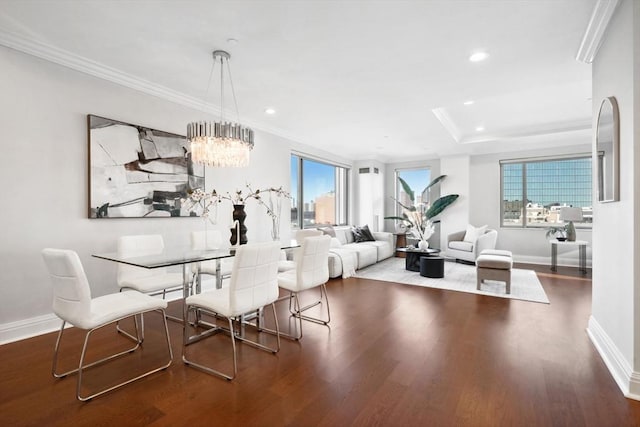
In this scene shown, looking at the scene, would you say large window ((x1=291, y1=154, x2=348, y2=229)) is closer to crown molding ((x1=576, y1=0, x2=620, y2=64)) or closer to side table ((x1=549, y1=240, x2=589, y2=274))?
side table ((x1=549, y1=240, x2=589, y2=274))

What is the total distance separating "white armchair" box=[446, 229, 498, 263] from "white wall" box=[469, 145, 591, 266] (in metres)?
0.76

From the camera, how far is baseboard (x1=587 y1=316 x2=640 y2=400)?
1.98m

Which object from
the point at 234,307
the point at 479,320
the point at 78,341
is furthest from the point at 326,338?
the point at 78,341

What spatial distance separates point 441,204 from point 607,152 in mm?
5502

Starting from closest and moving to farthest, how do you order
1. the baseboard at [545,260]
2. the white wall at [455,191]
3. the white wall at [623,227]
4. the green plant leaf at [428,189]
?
the white wall at [623,227] → the baseboard at [545,260] → the white wall at [455,191] → the green plant leaf at [428,189]

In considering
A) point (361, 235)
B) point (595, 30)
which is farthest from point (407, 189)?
point (595, 30)

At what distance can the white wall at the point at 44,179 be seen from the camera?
2.78 meters

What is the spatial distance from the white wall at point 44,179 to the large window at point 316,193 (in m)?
3.48

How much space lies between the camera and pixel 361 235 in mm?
7523

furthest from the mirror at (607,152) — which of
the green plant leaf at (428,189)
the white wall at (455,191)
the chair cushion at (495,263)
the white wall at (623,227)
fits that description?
the green plant leaf at (428,189)

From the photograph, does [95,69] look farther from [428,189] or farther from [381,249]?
[428,189]

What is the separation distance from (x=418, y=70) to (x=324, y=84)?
42.1 inches

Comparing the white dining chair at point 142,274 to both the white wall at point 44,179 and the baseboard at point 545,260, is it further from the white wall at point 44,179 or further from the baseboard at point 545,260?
the baseboard at point 545,260

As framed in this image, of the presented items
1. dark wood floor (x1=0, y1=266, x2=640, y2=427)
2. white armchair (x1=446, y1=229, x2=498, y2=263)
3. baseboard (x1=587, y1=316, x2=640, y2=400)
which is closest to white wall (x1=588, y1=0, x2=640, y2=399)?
baseboard (x1=587, y1=316, x2=640, y2=400)
